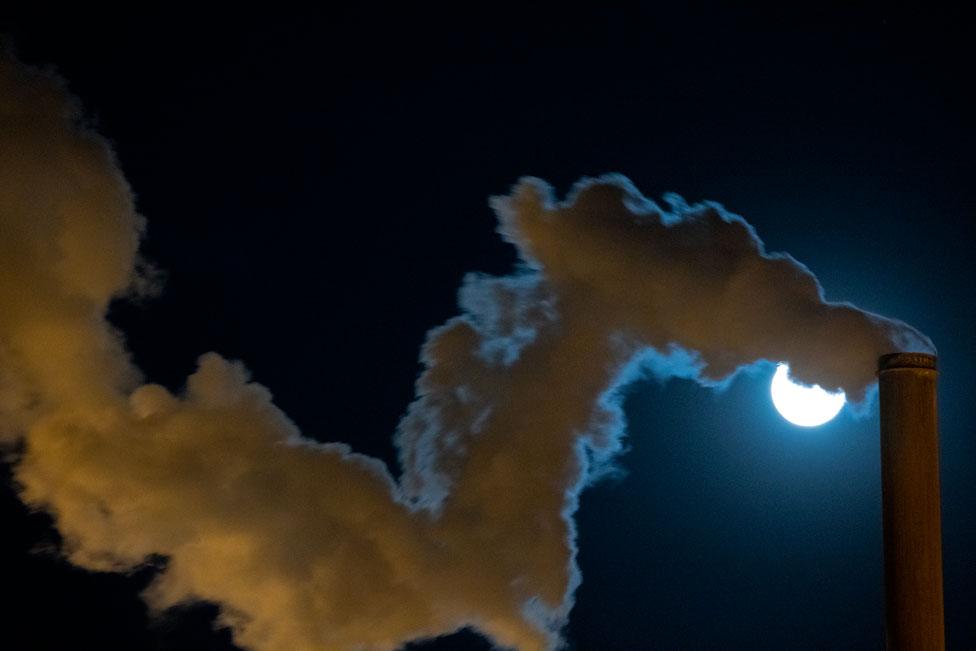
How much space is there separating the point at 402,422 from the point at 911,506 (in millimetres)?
2347

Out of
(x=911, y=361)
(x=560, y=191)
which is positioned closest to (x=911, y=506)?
(x=911, y=361)

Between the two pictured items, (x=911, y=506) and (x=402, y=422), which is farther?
(x=402, y=422)

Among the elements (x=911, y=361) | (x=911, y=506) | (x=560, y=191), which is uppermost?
(x=560, y=191)

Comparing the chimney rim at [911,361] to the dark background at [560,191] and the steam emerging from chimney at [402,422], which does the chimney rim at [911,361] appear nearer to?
the steam emerging from chimney at [402,422]

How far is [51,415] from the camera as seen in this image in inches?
183

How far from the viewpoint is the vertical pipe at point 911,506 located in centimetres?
382

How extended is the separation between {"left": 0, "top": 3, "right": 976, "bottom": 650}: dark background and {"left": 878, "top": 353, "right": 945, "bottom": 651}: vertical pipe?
1.43 metres

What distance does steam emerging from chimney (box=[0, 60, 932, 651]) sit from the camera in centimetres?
466

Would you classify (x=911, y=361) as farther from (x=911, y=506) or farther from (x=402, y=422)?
(x=402, y=422)

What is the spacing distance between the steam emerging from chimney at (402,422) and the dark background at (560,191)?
0.15m

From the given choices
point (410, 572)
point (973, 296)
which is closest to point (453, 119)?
point (410, 572)

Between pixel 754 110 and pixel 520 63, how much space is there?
129cm

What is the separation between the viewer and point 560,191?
17.2 feet

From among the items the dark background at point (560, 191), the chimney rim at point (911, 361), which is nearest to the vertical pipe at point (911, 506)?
the chimney rim at point (911, 361)
